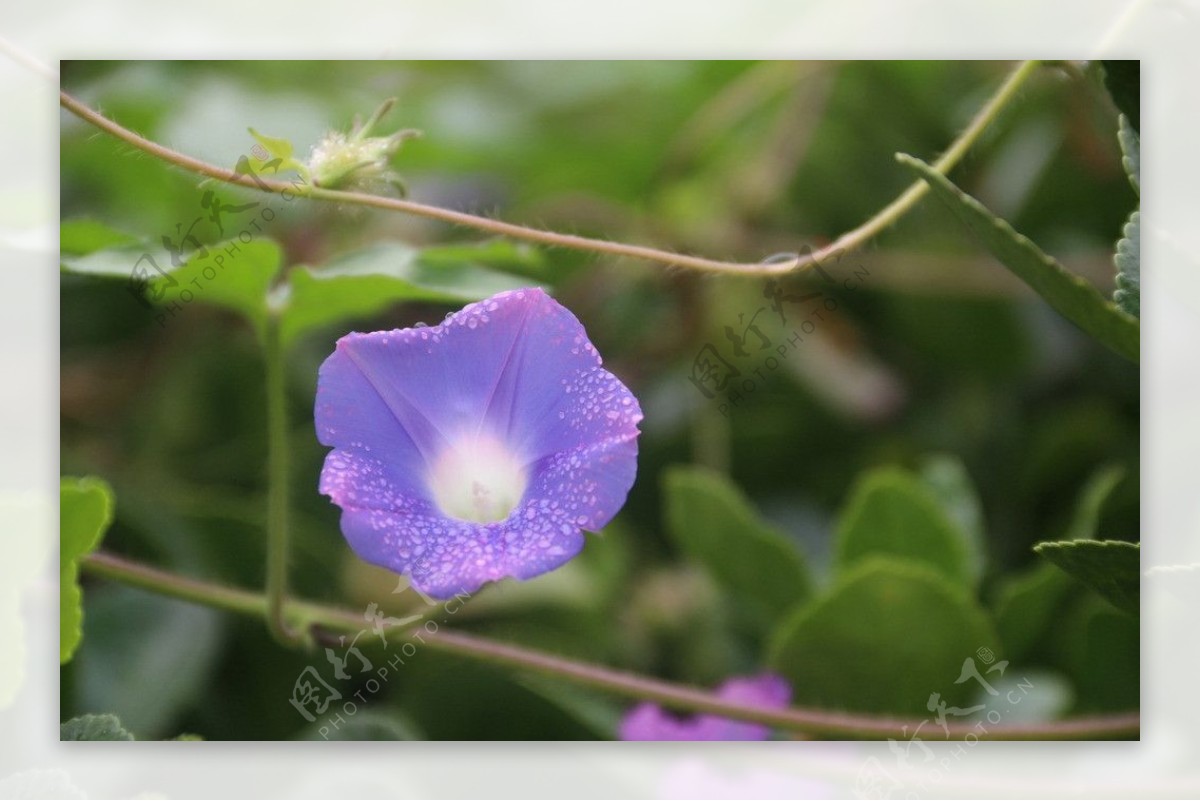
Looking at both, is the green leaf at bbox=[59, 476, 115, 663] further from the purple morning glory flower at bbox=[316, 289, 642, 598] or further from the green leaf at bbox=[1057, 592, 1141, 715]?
the green leaf at bbox=[1057, 592, 1141, 715]

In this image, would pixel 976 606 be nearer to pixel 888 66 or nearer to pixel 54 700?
pixel 888 66

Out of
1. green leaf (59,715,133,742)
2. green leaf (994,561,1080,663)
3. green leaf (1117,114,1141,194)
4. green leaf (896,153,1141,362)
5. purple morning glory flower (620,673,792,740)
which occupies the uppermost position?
green leaf (1117,114,1141,194)

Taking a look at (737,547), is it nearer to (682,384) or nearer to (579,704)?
(579,704)

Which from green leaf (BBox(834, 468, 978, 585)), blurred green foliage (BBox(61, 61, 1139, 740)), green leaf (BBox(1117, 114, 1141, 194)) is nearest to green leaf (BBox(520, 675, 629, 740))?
blurred green foliage (BBox(61, 61, 1139, 740))

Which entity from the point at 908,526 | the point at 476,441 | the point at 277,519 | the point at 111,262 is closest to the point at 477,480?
the point at 476,441

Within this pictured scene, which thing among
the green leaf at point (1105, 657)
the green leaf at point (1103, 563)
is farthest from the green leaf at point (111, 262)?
the green leaf at point (1105, 657)
